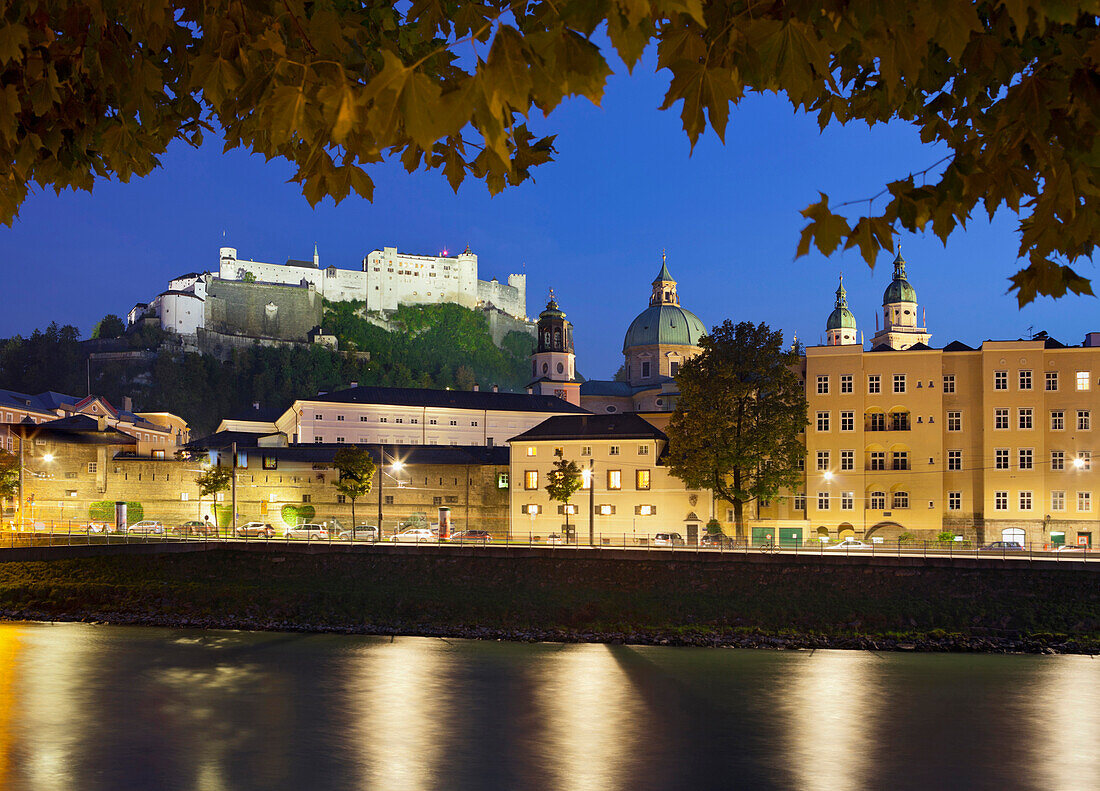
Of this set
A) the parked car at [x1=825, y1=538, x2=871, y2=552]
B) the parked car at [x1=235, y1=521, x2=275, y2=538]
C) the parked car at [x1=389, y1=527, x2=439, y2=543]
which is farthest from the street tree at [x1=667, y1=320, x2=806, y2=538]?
the parked car at [x1=235, y1=521, x2=275, y2=538]

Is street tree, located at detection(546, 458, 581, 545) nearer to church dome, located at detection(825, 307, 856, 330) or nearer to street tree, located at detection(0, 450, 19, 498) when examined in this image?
street tree, located at detection(0, 450, 19, 498)

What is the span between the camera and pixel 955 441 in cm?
4828

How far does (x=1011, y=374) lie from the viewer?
4747 centimetres

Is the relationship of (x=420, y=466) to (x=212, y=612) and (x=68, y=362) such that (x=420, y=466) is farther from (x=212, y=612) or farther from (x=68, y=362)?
(x=68, y=362)

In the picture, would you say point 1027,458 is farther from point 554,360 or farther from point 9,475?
point 554,360

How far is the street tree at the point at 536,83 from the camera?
10.8 feet

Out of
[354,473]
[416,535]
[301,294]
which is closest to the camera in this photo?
[416,535]

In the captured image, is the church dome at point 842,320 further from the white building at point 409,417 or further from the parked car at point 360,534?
the parked car at point 360,534

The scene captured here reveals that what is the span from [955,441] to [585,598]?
880 inches

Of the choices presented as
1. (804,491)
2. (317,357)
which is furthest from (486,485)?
(317,357)

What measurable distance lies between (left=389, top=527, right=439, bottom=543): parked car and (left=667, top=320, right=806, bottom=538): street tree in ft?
41.1

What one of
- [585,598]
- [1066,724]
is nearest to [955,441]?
[585,598]

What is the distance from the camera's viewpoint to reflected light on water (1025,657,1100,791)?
62.7ft

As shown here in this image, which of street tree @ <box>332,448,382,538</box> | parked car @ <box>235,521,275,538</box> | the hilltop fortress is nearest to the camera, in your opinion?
parked car @ <box>235,521,275,538</box>
